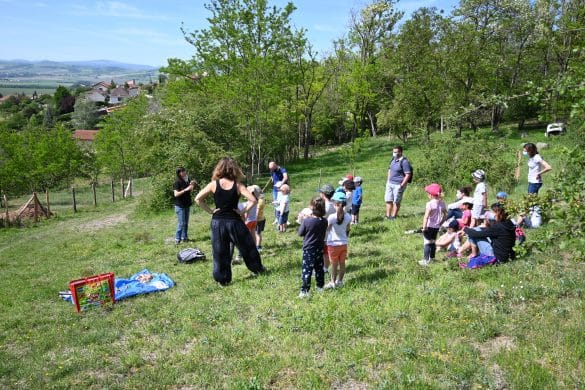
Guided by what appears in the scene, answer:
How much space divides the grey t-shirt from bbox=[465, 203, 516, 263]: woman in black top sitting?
3357 mm

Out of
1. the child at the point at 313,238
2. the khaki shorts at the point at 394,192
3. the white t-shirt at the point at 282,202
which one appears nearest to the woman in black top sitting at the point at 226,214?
the child at the point at 313,238

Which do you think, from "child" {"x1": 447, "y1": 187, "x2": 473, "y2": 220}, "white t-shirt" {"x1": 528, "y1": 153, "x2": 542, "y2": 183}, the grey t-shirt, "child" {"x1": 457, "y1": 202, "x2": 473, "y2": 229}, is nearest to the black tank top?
"child" {"x1": 457, "y1": 202, "x2": 473, "y2": 229}

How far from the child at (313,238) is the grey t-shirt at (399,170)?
459 cm

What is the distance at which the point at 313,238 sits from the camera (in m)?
6.60

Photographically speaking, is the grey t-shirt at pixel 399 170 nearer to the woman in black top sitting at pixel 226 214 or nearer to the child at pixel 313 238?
the child at pixel 313 238

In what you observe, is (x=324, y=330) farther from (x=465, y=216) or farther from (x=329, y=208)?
(x=465, y=216)

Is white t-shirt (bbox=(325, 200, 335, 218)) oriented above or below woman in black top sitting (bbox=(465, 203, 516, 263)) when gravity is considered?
above

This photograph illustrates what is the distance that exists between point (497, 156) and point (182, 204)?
1027 cm

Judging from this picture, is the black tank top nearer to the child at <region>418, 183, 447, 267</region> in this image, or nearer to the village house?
the child at <region>418, 183, 447, 267</region>

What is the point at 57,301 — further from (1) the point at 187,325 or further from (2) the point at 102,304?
(1) the point at 187,325

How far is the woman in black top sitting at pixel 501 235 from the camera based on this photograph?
23.6 feet

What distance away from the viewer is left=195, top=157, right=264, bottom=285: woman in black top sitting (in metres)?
7.17

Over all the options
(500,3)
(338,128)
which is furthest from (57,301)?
(338,128)

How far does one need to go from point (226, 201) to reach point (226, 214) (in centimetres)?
26
